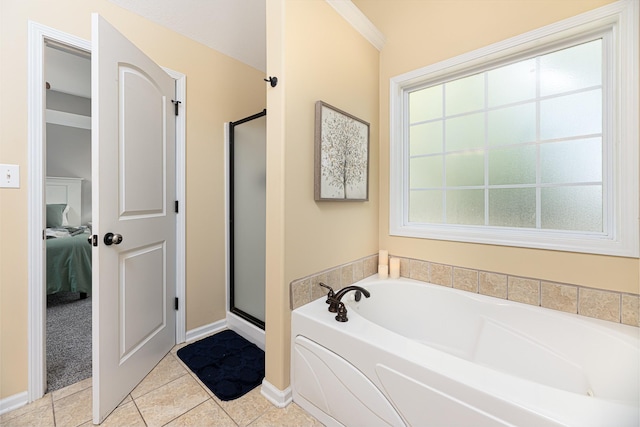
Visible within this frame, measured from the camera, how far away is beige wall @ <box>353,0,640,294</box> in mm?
1375

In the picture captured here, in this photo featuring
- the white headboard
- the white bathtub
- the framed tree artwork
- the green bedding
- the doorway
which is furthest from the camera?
the white headboard

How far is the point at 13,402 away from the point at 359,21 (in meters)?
3.01

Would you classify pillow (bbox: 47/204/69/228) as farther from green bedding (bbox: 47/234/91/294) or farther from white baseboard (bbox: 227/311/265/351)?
white baseboard (bbox: 227/311/265/351)

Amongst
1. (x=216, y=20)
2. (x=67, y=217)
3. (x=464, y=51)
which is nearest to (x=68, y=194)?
(x=67, y=217)

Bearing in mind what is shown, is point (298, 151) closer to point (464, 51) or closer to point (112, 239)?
point (112, 239)

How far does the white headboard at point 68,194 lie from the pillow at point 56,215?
0.12 m

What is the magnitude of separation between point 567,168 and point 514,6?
3.22ft

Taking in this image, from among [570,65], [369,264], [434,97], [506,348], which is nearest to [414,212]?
[369,264]

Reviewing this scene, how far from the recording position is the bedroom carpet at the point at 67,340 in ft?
5.45

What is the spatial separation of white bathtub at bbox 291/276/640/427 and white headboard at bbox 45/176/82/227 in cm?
489

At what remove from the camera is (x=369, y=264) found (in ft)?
6.76

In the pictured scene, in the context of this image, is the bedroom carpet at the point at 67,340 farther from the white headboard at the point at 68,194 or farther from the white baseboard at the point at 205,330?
the white headboard at the point at 68,194

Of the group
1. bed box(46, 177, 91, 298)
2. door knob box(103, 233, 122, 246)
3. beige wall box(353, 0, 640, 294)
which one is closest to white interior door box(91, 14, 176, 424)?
door knob box(103, 233, 122, 246)

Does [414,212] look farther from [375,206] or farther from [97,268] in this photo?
[97,268]
